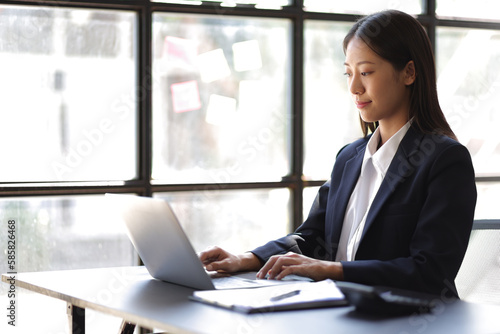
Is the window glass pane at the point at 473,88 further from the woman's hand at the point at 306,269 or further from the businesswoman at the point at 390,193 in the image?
the woman's hand at the point at 306,269

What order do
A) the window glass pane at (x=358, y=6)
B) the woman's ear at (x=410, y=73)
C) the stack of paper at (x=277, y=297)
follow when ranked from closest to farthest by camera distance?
the stack of paper at (x=277, y=297), the woman's ear at (x=410, y=73), the window glass pane at (x=358, y=6)

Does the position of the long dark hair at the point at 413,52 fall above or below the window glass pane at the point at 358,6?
below

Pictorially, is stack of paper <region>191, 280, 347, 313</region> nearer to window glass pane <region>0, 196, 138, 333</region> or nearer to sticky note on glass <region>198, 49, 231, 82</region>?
window glass pane <region>0, 196, 138, 333</region>

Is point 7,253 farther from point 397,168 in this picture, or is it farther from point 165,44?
point 397,168

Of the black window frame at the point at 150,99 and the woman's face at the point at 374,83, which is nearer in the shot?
the woman's face at the point at 374,83

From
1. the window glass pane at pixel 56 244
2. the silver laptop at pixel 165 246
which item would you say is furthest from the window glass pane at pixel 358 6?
the silver laptop at pixel 165 246

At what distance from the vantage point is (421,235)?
1.72 metres

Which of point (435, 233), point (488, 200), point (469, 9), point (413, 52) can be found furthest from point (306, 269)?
point (469, 9)

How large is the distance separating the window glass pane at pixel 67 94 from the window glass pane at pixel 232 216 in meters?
0.31

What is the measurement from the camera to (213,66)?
10.9 ft

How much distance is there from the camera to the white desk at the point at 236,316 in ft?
4.14

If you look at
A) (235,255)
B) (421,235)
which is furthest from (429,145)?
(235,255)

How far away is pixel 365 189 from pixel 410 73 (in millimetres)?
334

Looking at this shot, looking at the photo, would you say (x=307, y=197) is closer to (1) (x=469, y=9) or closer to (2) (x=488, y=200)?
(2) (x=488, y=200)
